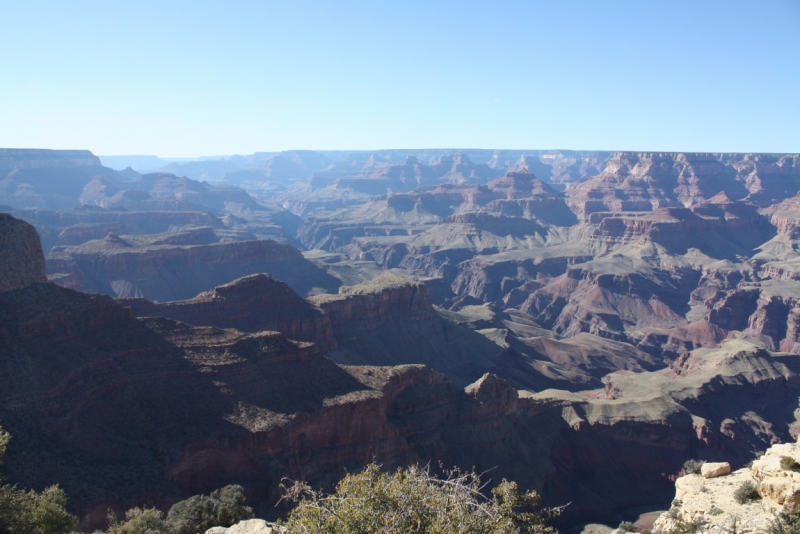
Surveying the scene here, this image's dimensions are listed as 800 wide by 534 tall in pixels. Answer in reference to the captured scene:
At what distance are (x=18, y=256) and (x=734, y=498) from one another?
54.1 metres

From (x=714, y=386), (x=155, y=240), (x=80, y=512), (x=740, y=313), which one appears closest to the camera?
(x=80, y=512)

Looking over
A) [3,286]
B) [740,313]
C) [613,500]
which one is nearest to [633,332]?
[740,313]

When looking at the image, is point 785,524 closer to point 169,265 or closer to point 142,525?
point 142,525

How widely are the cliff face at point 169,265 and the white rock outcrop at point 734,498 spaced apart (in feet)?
388

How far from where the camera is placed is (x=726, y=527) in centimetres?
2308

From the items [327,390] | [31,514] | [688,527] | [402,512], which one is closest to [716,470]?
[688,527]

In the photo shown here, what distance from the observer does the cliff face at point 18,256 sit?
171 ft

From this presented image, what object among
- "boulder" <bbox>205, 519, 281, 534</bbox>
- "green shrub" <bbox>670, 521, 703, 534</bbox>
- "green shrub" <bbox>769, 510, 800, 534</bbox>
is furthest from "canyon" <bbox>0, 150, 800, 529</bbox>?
"green shrub" <bbox>769, 510, 800, 534</bbox>

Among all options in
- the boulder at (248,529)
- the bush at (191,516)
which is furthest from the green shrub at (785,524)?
the bush at (191,516)

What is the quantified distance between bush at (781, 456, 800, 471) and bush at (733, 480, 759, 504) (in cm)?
146

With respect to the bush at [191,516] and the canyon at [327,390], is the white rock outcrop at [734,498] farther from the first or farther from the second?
the bush at [191,516]

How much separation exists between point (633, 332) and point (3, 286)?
419 ft

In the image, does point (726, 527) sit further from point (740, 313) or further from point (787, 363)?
point (740, 313)

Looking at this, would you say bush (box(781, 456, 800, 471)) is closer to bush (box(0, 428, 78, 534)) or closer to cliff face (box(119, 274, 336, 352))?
bush (box(0, 428, 78, 534))
